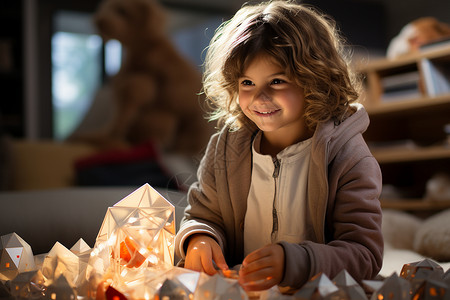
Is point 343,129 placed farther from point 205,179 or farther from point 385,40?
point 385,40

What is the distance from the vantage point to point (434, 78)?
76.1 inches

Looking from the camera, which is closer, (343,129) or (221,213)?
(343,129)

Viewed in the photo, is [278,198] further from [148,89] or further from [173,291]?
[148,89]

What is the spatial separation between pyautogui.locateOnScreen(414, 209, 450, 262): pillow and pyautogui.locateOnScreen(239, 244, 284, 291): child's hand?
50 centimetres

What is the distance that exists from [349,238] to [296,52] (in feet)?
0.94

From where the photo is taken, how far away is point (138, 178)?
1932mm

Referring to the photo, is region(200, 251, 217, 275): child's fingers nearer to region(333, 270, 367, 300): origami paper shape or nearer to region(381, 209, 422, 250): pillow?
region(333, 270, 367, 300): origami paper shape

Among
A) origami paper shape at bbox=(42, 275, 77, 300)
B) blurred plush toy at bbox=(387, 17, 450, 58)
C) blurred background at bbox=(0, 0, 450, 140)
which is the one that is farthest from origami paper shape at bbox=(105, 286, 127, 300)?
blurred background at bbox=(0, 0, 450, 140)

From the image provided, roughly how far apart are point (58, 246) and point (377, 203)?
48cm

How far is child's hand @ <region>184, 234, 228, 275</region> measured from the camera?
0.72 metres

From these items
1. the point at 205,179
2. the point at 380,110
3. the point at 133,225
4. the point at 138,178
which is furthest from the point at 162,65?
the point at 133,225

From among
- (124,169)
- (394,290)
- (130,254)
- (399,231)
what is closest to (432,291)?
(394,290)

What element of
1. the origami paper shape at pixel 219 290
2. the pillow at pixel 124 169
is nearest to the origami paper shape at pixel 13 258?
the origami paper shape at pixel 219 290

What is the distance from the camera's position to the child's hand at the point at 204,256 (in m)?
0.72
